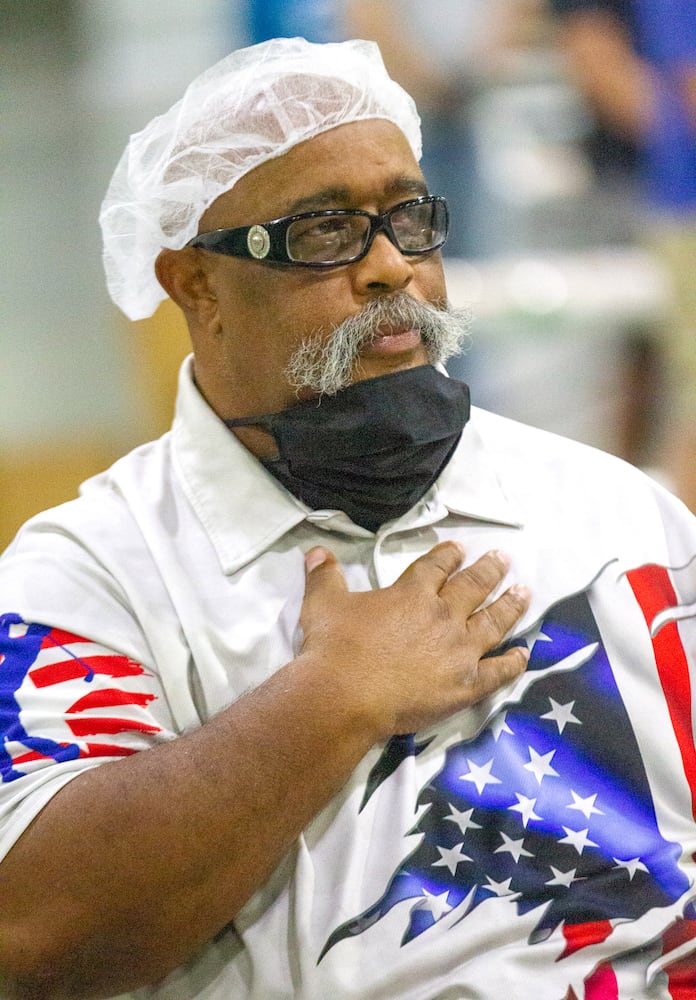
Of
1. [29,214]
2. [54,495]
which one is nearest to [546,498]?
[54,495]

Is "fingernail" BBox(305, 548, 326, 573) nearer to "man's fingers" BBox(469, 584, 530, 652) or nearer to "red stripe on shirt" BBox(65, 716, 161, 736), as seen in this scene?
"man's fingers" BBox(469, 584, 530, 652)

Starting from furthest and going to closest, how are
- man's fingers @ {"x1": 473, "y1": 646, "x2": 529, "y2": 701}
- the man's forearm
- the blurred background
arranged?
the blurred background
man's fingers @ {"x1": 473, "y1": 646, "x2": 529, "y2": 701}
the man's forearm

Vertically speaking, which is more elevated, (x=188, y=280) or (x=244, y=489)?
(x=188, y=280)

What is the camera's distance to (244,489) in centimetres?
188

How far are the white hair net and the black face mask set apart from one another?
0.37 m

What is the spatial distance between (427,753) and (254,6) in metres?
2.53

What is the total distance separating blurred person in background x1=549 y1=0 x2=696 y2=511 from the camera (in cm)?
339

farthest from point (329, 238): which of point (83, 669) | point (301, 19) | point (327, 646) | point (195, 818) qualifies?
point (301, 19)

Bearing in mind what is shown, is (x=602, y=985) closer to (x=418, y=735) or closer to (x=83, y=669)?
(x=418, y=735)

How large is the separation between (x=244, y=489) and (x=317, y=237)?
1.31 ft

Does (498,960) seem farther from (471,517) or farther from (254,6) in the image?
(254,6)

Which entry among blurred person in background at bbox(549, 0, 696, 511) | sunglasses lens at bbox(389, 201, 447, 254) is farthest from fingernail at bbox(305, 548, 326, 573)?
blurred person in background at bbox(549, 0, 696, 511)

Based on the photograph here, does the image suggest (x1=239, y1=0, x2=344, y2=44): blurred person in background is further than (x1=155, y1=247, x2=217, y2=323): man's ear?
Yes

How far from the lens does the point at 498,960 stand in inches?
63.9
